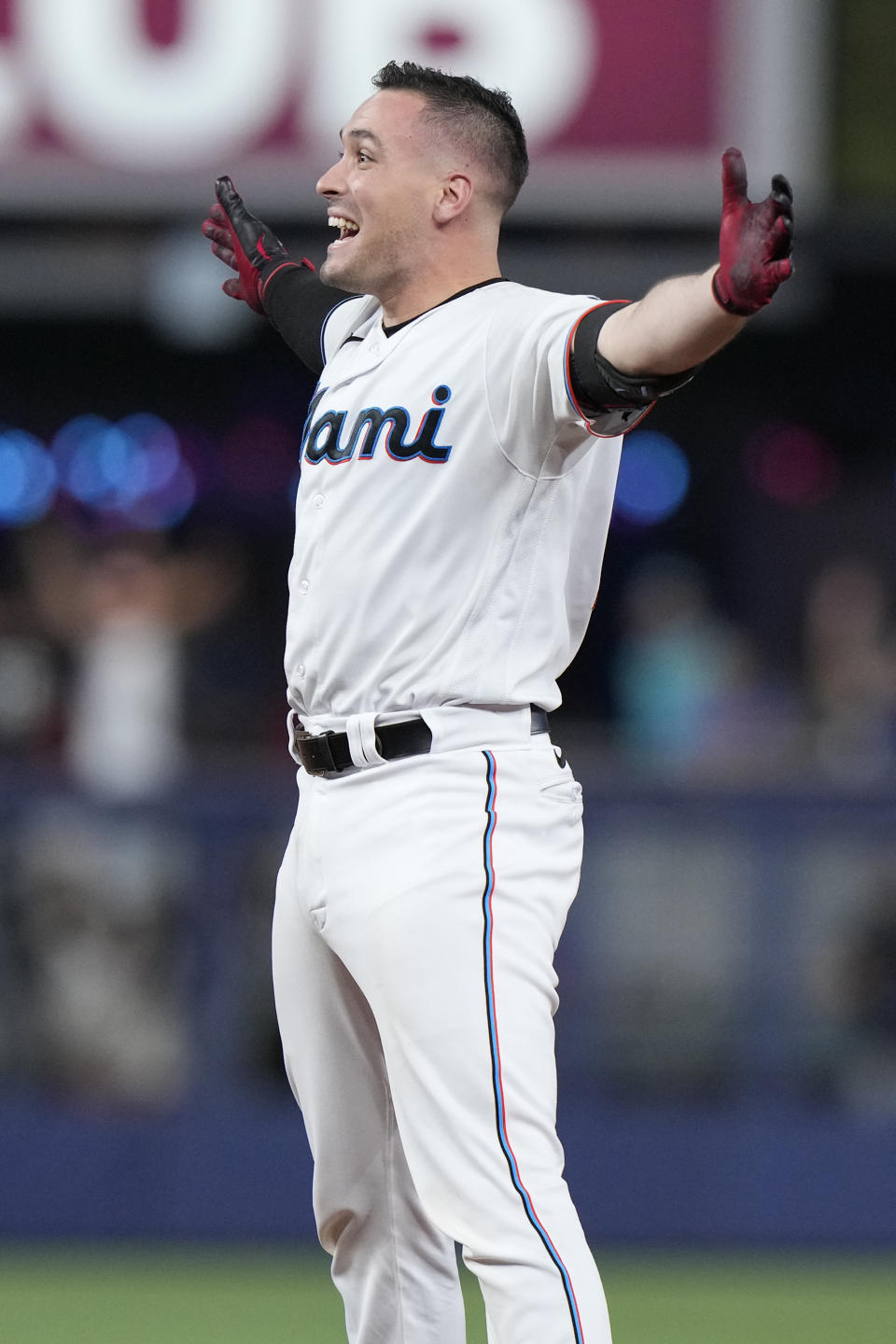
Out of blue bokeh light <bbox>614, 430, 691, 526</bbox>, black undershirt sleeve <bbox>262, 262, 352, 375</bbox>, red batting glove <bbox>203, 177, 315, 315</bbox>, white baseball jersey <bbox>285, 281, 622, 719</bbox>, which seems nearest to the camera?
white baseball jersey <bbox>285, 281, 622, 719</bbox>

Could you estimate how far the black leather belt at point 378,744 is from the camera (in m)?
2.69

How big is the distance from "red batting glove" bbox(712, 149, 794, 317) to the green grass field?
8.35 ft

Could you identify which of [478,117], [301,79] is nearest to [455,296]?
[478,117]

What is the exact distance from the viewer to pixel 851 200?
6410 millimetres

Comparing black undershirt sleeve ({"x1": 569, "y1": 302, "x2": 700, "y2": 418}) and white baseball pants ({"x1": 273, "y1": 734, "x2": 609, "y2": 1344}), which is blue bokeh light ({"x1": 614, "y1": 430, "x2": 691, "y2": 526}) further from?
black undershirt sleeve ({"x1": 569, "y1": 302, "x2": 700, "y2": 418})

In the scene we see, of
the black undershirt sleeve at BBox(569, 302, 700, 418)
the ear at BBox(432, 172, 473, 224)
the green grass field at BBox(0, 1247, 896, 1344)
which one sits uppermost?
the ear at BBox(432, 172, 473, 224)

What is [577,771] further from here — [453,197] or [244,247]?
[453,197]

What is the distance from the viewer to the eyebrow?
2.82 meters

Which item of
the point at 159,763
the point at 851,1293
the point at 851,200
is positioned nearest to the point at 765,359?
the point at 851,200

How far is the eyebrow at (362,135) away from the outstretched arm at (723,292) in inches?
25.8

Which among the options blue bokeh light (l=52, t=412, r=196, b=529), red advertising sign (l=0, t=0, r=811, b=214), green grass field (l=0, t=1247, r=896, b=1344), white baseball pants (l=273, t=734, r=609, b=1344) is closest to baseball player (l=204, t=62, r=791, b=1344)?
white baseball pants (l=273, t=734, r=609, b=1344)

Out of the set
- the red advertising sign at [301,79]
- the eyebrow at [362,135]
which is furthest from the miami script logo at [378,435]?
the red advertising sign at [301,79]

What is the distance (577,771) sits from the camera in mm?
5414

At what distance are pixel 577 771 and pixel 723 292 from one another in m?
3.25
